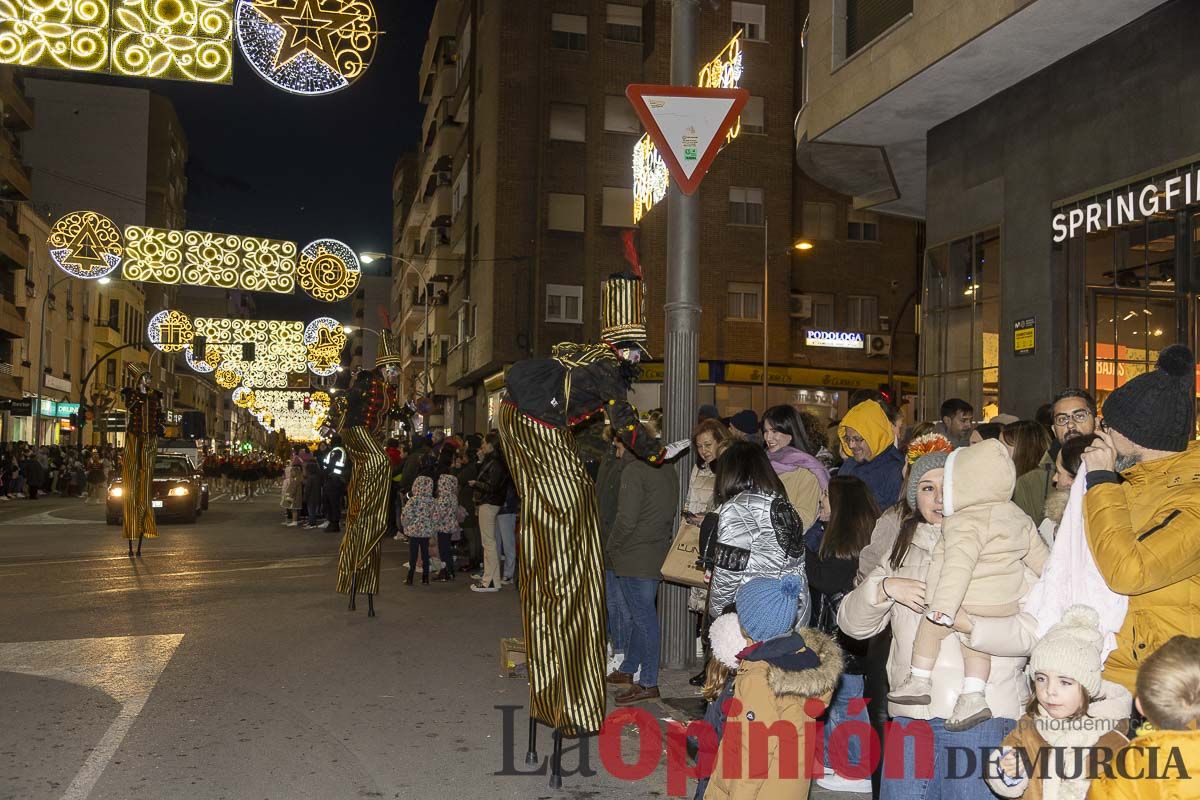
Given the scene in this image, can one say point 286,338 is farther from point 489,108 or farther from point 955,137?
point 955,137

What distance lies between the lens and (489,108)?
40.2m

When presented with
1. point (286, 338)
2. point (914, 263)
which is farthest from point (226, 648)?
point (914, 263)

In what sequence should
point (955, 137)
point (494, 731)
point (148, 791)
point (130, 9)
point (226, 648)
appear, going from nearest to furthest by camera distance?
point (148, 791) → point (494, 731) → point (226, 648) → point (130, 9) → point (955, 137)

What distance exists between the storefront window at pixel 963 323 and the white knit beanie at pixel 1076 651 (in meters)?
10.4

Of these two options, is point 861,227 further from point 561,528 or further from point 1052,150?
point 561,528

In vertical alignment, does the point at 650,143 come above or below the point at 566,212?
below

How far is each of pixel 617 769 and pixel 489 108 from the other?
36.1 metres

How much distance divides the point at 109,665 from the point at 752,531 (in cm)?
613

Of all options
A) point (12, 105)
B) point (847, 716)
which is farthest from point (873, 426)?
point (12, 105)

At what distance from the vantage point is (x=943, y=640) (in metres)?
4.45

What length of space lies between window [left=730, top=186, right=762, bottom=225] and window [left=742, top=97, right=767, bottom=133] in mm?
1862

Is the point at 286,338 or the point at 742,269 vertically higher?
the point at 742,269

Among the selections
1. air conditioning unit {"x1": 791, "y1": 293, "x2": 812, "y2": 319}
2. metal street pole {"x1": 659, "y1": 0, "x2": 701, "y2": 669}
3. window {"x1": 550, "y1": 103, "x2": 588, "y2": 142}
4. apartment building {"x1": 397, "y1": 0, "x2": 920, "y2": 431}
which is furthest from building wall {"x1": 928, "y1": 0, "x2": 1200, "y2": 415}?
window {"x1": 550, "y1": 103, "x2": 588, "y2": 142}

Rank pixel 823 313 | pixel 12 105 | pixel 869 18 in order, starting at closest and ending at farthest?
pixel 869 18 < pixel 823 313 < pixel 12 105
